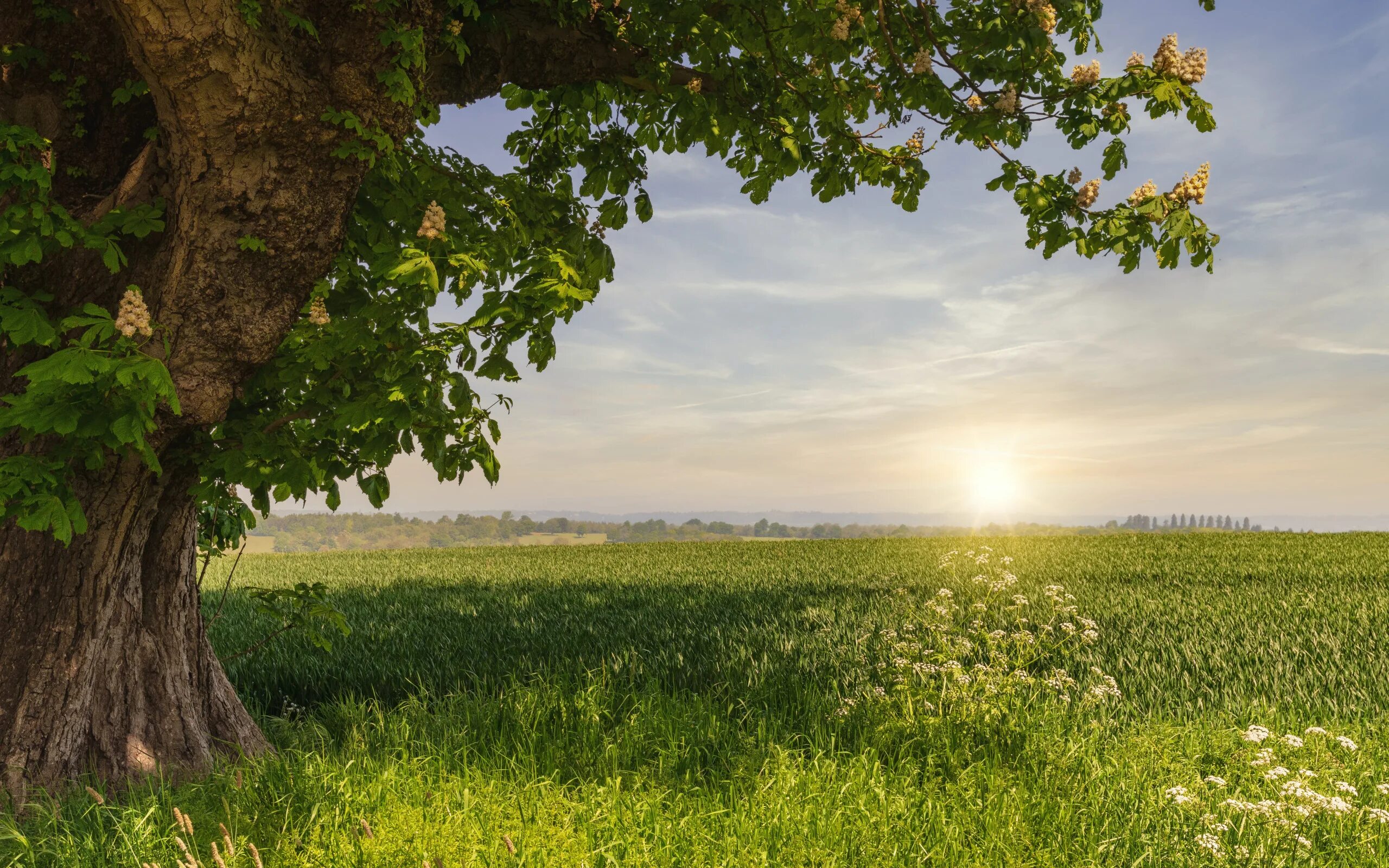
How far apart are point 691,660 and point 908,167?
477 cm

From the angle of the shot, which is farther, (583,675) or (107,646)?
(583,675)

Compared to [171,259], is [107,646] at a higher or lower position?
lower

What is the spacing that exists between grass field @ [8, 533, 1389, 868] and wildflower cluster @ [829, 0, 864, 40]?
4186 mm

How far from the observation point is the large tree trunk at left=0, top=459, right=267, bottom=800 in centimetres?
405

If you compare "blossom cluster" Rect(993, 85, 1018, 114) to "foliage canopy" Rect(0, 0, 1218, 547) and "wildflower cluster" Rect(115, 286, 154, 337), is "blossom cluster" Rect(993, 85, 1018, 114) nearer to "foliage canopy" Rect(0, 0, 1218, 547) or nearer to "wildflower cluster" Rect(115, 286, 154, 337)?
"foliage canopy" Rect(0, 0, 1218, 547)

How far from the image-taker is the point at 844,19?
4613 millimetres

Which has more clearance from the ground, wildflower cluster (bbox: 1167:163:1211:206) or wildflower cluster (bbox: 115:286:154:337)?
wildflower cluster (bbox: 1167:163:1211:206)

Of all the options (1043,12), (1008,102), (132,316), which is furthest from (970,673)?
(132,316)

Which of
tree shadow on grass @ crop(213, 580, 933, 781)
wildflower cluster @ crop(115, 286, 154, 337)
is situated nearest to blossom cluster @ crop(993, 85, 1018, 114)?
tree shadow on grass @ crop(213, 580, 933, 781)

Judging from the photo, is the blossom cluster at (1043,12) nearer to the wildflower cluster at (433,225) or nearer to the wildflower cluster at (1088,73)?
the wildflower cluster at (1088,73)

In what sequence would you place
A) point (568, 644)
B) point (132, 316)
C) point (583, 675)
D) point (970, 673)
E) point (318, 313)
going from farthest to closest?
point (568, 644) < point (583, 675) < point (970, 673) < point (318, 313) < point (132, 316)

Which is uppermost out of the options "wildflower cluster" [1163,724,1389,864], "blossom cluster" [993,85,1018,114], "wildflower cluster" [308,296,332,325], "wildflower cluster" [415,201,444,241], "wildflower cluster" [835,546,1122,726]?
"blossom cluster" [993,85,1018,114]

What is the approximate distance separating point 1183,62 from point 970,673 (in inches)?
164

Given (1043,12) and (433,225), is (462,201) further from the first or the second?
(1043,12)
